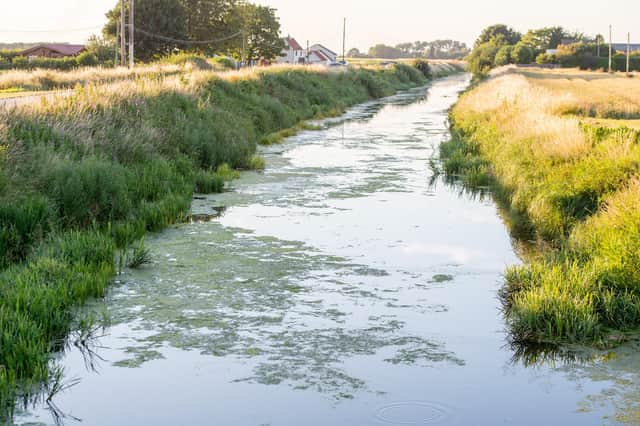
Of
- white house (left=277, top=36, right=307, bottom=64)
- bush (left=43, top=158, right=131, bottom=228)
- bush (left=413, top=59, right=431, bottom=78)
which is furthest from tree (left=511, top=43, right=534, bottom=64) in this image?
bush (left=43, top=158, right=131, bottom=228)

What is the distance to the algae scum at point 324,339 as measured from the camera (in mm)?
5625

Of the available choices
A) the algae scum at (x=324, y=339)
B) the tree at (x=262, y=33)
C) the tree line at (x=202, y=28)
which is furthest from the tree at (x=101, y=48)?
the algae scum at (x=324, y=339)

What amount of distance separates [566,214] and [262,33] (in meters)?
86.4

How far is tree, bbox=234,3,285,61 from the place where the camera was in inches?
3676

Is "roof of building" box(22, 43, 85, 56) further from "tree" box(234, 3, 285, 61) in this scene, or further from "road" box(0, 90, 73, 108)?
"road" box(0, 90, 73, 108)

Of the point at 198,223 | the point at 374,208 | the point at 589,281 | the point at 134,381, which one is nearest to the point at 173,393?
the point at 134,381

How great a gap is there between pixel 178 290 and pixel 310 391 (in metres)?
2.93

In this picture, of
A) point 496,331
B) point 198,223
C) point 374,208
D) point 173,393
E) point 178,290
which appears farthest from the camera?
point 374,208

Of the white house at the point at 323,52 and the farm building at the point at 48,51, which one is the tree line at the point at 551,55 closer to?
the white house at the point at 323,52

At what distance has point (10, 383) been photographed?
5684mm

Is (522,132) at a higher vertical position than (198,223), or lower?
higher

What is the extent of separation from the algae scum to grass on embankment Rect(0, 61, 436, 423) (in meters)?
0.37

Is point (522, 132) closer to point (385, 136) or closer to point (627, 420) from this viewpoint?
point (385, 136)

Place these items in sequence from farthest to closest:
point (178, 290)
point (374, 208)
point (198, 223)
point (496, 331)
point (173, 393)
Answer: point (374, 208) < point (198, 223) < point (178, 290) < point (496, 331) < point (173, 393)
